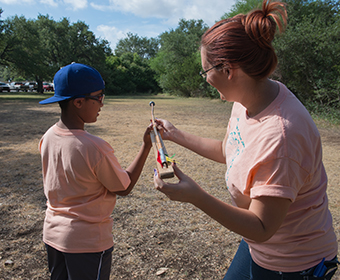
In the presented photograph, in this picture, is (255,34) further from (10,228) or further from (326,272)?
(10,228)

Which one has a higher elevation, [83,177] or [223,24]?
[223,24]

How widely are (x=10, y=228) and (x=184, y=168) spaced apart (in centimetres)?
379

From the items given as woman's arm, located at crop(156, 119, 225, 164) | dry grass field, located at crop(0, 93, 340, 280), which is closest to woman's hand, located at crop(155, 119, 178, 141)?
woman's arm, located at crop(156, 119, 225, 164)

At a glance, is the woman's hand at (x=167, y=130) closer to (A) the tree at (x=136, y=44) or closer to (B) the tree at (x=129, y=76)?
(B) the tree at (x=129, y=76)

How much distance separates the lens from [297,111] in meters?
1.25

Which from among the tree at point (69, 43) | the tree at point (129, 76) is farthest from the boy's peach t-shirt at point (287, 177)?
the tree at point (129, 76)

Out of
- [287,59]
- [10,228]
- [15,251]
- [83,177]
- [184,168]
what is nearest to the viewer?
[83,177]

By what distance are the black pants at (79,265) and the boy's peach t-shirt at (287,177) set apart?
893mm

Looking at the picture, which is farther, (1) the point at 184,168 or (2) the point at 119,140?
(2) the point at 119,140

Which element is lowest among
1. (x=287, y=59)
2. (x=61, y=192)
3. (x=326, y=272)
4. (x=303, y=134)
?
(x=326, y=272)

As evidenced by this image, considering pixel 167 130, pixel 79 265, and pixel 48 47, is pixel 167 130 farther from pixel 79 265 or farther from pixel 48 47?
pixel 48 47

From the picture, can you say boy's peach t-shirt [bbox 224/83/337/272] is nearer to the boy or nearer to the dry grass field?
the boy

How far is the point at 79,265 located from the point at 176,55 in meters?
41.5

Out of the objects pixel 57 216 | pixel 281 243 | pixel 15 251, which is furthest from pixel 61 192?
pixel 15 251
